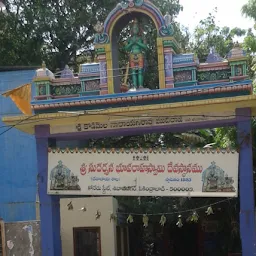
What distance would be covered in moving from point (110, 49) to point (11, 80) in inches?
216

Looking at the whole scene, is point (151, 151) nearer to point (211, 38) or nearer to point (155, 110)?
point (155, 110)

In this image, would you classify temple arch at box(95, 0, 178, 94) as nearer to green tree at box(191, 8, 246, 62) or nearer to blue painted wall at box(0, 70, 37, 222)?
blue painted wall at box(0, 70, 37, 222)

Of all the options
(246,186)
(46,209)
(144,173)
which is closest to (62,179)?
(46,209)

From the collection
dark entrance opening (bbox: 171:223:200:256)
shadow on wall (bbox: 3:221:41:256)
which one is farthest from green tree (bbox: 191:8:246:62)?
shadow on wall (bbox: 3:221:41:256)

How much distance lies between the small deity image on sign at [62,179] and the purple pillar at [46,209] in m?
0.21

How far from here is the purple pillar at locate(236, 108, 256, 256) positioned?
417 inches

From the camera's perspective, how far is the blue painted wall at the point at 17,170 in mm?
15820

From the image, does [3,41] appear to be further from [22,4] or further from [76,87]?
[76,87]

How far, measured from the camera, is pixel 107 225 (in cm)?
1456

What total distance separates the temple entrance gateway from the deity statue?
0.02 m

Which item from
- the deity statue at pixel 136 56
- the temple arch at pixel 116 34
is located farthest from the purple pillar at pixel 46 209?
the deity statue at pixel 136 56

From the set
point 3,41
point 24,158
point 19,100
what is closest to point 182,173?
point 19,100

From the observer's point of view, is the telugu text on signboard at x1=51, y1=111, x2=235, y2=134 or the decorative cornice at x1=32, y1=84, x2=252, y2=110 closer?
the decorative cornice at x1=32, y1=84, x2=252, y2=110

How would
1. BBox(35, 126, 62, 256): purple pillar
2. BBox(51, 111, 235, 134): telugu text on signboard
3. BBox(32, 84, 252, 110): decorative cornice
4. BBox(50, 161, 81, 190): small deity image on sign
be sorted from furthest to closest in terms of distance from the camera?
BBox(50, 161, 81, 190): small deity image on sign
BBox(35, 126, 62, 256): purple pillar
BBox(51, 111, 235, 134): telugu text on signboard
BBox(32, 84, 252, 110): decorative cornice
